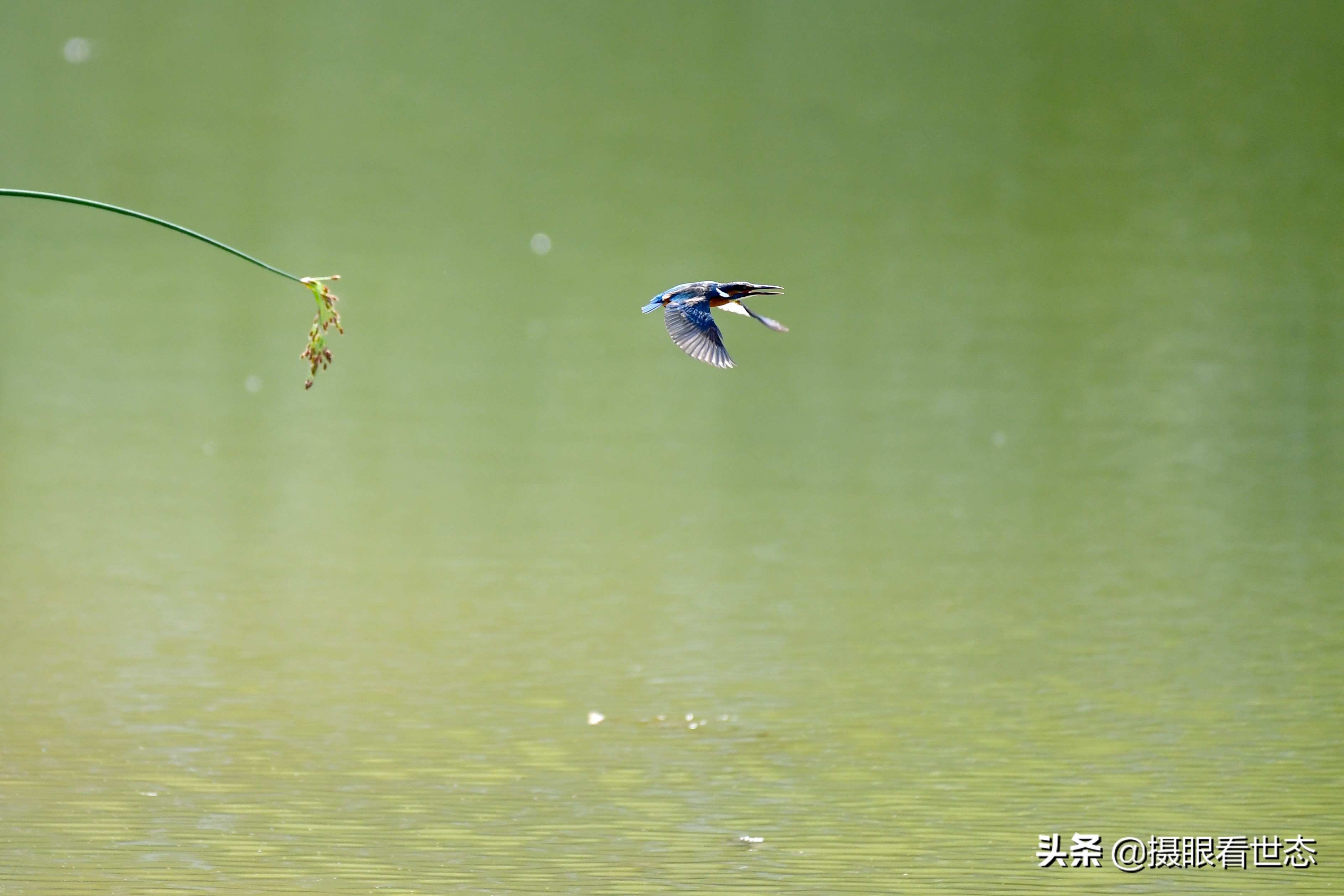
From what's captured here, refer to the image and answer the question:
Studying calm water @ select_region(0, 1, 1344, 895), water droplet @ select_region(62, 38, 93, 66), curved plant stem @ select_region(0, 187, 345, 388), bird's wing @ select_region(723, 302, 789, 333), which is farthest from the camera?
water droplet @ select_region(62, 38, 93, 66)

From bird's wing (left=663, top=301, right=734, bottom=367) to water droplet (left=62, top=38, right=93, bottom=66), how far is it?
11315 millimetres

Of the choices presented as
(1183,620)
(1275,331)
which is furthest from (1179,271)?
(1183,620)

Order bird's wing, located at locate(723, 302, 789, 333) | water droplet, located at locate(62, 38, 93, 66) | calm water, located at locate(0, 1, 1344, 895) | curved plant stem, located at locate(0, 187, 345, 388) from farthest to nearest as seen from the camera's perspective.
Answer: water droplet, located at locate(62, 38, 93, 66)
calm water, located at locate(0, 1, 1344, 895)
bird's wing, located at locate(723, 302, 789, 333)
curved plant stem, located at locate(0, 187, 345, 388)

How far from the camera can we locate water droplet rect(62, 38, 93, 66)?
14.0m

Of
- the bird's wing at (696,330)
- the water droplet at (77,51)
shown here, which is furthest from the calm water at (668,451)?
the bird's wing at (696,330)

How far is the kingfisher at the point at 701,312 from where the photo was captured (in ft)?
12.5

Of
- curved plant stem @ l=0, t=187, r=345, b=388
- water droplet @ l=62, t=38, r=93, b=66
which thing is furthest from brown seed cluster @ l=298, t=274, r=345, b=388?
water droplet @ l=62, t=38, r=93, b=66

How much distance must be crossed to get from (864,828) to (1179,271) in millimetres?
8446

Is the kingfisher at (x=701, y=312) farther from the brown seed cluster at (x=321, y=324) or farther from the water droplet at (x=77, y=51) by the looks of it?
the water droplet at (x=77, y=51)

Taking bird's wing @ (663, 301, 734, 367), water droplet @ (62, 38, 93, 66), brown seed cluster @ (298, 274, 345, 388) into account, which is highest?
water droplet @ (62, 38, 93, 66)

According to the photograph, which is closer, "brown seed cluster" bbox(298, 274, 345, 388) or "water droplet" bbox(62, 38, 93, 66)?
"brown seed cluster" bbox(298, 274, 345, 388)

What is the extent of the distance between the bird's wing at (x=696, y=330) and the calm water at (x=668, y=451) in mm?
1178

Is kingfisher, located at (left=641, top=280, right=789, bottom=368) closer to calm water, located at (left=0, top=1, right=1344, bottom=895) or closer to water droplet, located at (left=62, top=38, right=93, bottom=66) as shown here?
calm water, located at (left=0, top=1, right=1344, bottom=895)

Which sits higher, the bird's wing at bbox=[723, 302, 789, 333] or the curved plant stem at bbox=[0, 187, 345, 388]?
the bird's wing at bbox=[723, 302, 789, 333]
